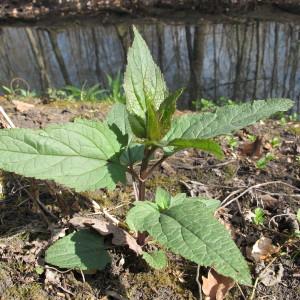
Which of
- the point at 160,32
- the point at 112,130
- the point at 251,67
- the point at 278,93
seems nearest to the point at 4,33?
the point at 160,32

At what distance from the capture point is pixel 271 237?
6.45 feet

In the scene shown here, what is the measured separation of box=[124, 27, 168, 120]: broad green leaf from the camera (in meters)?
1.60

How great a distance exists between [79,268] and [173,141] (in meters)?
0.60

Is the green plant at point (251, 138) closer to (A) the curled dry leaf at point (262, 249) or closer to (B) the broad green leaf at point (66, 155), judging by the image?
(A) the curled dry leaf at point (262, 249)

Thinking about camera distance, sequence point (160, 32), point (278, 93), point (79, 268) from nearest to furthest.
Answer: point (79, 268) < point (278, 93) < point (160, 32)

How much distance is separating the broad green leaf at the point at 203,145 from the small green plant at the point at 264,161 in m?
0.99

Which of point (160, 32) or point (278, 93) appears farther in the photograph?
point (160, 32)

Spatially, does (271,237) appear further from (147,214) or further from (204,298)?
(147,214)

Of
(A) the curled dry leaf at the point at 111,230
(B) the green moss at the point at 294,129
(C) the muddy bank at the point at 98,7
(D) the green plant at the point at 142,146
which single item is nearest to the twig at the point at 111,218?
(A) the curled dry leaf at the point at 111,230

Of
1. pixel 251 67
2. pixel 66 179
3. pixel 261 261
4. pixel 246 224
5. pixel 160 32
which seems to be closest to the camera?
pixel 66 179

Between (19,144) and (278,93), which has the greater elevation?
(19,144)

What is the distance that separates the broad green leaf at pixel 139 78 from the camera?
1.60 meters

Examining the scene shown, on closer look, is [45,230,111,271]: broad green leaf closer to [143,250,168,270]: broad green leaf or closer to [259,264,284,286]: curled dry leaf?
[143,250,168,270]: broad green leaf

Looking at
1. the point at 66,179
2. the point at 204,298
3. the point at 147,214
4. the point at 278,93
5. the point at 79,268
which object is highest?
the point at 66,179
